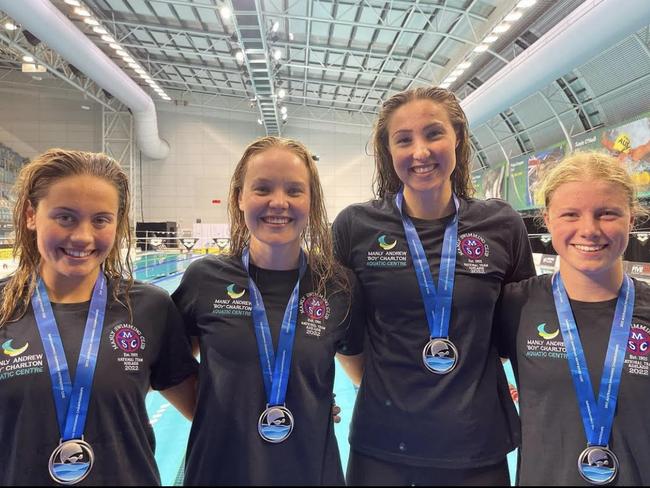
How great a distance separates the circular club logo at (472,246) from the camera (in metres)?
1.73

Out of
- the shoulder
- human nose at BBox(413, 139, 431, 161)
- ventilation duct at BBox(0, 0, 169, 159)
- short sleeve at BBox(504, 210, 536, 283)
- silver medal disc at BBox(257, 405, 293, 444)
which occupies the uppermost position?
ventilation duct at BBox(0, 0, 169, 159)

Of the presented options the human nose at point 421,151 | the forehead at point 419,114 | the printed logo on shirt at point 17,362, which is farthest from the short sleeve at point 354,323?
the printed logo on shirt at point 17,362

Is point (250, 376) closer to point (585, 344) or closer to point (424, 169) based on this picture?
point (424, 169)

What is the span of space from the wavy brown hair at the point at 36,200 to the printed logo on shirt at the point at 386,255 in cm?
90

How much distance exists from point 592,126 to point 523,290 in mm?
12952

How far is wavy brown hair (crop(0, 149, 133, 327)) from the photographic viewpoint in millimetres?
1435

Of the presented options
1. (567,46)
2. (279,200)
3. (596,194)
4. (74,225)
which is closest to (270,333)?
(279,200)

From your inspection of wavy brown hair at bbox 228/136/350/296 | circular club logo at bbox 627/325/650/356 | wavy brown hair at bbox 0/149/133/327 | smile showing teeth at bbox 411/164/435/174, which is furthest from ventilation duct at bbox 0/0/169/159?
circular club logo at bbox 627/325/650/356

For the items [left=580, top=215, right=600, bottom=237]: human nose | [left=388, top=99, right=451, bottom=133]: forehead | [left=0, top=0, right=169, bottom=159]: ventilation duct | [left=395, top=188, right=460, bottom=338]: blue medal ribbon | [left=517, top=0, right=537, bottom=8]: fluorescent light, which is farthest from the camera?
[left=0, top=0, right=169, bottom=159]: ventilation duct

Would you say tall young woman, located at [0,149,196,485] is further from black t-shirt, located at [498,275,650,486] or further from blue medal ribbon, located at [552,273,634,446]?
blue medal ribbon, located at [552,273,634,446]

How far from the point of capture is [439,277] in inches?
66.4

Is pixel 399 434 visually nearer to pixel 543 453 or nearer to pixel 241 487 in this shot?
pixel 543 453

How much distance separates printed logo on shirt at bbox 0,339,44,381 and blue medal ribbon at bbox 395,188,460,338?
127cm

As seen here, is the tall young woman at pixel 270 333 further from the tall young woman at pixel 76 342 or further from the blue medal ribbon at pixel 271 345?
the tall young woman at pixel 76 342
